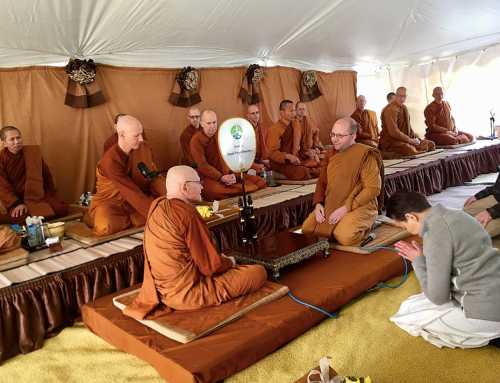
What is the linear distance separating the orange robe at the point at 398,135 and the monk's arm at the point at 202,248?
5.87 metres

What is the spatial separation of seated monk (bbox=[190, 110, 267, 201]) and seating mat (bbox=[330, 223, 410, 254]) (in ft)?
6.20

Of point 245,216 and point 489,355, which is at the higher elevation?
point 245,216

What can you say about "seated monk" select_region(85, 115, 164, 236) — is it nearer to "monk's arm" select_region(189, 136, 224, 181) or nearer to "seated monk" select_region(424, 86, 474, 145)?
"monk's arm" select_region(189, 136, 224, 181)

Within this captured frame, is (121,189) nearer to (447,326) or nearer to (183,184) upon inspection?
(183,184)

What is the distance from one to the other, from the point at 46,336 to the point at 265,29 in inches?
189

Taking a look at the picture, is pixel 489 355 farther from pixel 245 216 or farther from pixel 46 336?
pixel 46 336

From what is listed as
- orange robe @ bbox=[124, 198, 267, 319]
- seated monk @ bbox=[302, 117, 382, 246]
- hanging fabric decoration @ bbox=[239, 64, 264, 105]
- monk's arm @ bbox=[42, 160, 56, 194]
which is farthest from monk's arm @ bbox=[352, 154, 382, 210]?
hanging fabric decoration @ bbox=[239, 64, 264, 105]

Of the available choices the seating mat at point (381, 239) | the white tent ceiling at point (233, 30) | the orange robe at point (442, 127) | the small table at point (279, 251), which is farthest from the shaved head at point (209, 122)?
the orange robe at point (442, 127)

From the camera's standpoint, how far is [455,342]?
2.13 metres

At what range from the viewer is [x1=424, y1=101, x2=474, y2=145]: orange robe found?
8453 mm

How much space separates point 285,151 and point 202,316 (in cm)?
427

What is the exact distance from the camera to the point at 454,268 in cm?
194

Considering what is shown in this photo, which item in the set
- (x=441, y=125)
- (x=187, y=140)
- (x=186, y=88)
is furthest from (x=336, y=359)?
(x=441, y=125)

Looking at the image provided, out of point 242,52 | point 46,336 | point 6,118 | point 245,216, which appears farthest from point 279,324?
point 242,52
